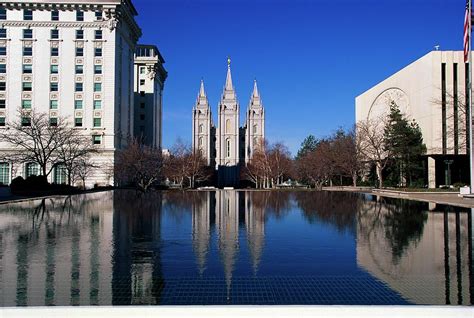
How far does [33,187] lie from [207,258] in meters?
37.4

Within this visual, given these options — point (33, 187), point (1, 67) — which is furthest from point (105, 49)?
point (33, 187)

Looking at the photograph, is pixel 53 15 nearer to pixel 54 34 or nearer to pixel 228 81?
pixel 54 34

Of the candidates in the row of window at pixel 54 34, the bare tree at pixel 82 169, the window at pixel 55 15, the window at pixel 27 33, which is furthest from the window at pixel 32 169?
the window at pixel 55 15

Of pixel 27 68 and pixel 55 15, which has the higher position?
pixel 55 15

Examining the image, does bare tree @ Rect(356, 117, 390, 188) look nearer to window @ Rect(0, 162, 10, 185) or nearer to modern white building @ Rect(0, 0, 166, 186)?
modern white building @ Rect(0, 0, 166, 186)

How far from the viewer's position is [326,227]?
18406 mm

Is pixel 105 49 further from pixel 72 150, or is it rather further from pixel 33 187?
pixel 33 187

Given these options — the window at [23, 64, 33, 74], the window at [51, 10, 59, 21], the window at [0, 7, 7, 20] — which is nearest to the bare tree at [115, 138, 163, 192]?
the window at [23, 64, 33, 74]

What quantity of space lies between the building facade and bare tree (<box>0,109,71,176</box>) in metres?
77.4

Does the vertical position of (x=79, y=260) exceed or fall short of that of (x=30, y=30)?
it falls short

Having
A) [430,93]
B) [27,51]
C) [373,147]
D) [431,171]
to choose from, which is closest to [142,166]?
[27,51]

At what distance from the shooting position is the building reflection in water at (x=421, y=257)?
8.22 metres

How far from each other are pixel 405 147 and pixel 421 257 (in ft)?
168

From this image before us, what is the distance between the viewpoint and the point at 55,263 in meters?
10.7
